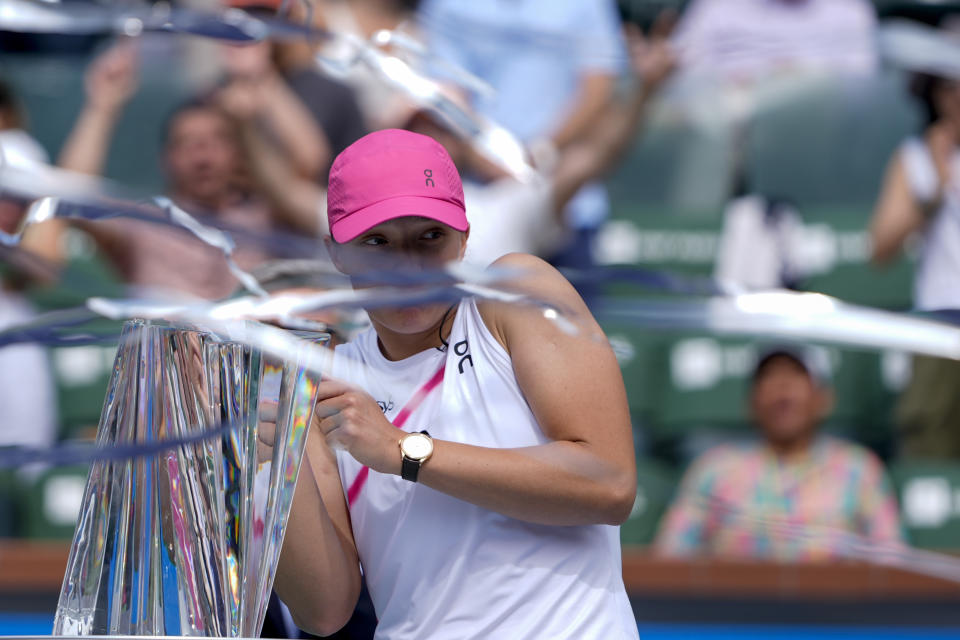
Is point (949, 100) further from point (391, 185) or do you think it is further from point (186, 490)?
point (186, 490)

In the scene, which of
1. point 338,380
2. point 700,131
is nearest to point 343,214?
point 338,380

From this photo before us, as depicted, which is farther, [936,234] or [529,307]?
[936,234]

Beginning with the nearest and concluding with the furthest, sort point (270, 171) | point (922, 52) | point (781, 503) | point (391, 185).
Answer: point (391, 185), point (781, 503), point (922, 52), point (270, 171)

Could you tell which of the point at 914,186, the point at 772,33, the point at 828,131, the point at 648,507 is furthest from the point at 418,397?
the point at 828,131

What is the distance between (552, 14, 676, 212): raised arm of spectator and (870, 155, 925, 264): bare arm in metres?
0.77

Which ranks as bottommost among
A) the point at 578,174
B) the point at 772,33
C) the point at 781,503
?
the point at 781,503

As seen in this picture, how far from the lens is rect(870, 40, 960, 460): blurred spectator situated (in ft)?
12.3

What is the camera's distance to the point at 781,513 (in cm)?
324

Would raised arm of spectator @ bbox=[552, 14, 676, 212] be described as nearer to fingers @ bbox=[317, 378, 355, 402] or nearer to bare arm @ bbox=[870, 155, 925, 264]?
bare arm @ bbox=[870, 155, 925, 264]

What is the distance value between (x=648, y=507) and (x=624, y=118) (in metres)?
1.26

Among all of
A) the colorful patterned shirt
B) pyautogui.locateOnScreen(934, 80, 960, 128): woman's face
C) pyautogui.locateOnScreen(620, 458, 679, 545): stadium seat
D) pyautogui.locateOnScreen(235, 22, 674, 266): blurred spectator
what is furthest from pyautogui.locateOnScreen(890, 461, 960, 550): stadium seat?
pyautogui.locateOnScreen(235, 22, 674, 266): blurred spectator

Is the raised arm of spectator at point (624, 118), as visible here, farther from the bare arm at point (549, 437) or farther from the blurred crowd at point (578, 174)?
the bare arm at point (549, 437)

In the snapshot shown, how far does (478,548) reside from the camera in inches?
57.7

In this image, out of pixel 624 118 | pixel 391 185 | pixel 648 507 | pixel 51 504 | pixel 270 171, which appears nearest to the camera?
pixel 391 185
